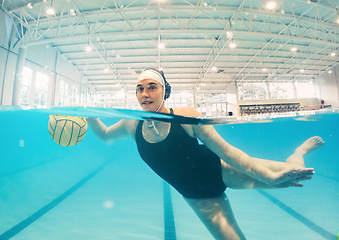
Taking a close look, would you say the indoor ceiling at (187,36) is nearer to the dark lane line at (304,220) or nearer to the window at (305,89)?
the window at (305,89)

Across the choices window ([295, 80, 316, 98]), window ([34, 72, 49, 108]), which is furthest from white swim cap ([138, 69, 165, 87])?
window ([295, 80, 316, 98])

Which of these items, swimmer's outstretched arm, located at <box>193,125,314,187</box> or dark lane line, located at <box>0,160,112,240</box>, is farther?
dark lane line, located at <box>0,160,112,240</box>

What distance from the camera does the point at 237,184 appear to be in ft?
6.12

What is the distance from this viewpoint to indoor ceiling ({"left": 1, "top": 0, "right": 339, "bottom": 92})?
27.9 ft

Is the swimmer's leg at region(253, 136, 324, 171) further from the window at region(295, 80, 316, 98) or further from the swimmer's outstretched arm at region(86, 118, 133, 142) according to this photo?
the window at region(295, 80, 316, 98)

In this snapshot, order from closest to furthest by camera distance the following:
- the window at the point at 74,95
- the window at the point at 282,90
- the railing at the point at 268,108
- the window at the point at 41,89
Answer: the window at the point at 41,89
the window at the point at 74,95
the railing at the point at 268,108
the window at the point at 282,90

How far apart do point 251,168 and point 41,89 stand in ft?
50.9

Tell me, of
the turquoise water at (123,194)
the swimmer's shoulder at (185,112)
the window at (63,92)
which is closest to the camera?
the swimmer's shoulder at (185,112)

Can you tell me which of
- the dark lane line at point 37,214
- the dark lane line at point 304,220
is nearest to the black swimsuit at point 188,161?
the dark lane line at point 304,220

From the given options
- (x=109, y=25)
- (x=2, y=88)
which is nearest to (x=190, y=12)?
(x=109, y=25)

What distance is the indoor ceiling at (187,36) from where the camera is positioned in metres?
8.51

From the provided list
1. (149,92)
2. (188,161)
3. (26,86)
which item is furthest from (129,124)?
(26,86)

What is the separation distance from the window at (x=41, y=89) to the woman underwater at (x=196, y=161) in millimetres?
13516

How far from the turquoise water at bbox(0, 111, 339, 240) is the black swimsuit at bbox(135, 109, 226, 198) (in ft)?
4.95
